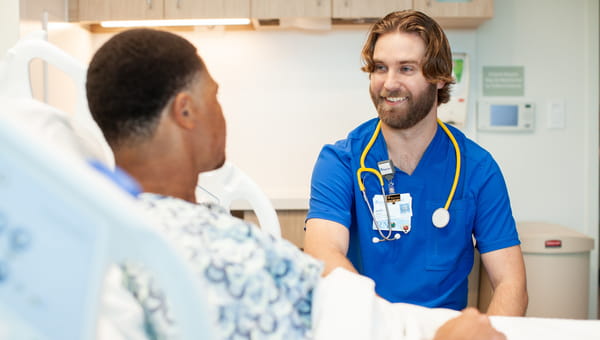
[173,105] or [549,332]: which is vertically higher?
[173,105]

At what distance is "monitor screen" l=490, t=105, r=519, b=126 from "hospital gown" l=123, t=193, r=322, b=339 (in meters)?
2.35

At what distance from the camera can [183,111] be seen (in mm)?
792

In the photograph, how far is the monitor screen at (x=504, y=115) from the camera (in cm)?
287

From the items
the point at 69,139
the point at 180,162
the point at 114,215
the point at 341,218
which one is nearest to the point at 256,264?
the point at 180,162

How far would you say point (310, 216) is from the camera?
148 centimetres

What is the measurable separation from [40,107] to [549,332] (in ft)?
3.22

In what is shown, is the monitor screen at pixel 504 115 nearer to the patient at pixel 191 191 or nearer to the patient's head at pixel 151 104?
the patient at pixel 191 191

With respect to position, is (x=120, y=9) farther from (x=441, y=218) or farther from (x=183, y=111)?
(x=183, y=111)

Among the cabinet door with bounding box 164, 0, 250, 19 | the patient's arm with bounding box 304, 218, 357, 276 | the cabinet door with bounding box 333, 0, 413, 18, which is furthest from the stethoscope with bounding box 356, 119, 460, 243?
the cabinet door with bounding box 164, 0, 250, 19

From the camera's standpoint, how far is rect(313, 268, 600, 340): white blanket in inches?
29.6

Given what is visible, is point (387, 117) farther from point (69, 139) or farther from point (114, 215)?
point (114, 215)

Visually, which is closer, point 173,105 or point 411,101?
point 173,105

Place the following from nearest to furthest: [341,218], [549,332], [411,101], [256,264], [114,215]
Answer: [114,215], [256,264], [549,332], [341,218], [411,101]

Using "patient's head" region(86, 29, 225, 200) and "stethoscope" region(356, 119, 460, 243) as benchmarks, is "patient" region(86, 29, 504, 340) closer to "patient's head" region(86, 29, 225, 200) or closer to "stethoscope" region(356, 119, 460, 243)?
"patient's head" region(86, 29, 225, 200)
